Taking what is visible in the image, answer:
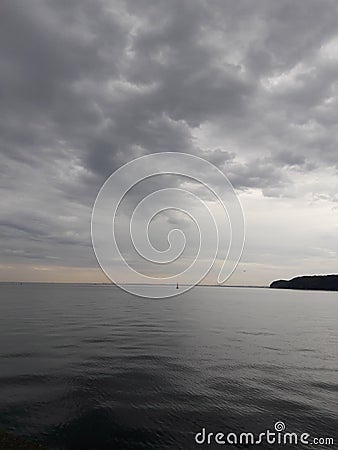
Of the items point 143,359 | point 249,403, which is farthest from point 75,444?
point 143,359

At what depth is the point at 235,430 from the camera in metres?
21.7

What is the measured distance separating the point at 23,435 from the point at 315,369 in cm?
3162

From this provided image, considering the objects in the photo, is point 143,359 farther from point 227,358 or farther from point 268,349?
point 268,349

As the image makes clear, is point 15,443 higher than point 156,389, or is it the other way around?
point 156,389

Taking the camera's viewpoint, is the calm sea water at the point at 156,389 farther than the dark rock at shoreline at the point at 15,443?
Yes

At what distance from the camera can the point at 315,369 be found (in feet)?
126

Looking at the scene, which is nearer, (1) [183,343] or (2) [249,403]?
(2) [249,403]

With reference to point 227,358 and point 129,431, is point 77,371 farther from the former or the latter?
point 227,358

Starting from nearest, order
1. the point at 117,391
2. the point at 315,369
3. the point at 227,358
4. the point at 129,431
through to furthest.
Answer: the point at 129,431 → the point at 117,391 → the point at 315,369 → the point at 227,358

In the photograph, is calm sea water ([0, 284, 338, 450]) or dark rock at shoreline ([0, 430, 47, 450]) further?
calm sea water ([0, 284, 338, 450])

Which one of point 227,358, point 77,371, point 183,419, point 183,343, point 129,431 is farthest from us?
point 183,343

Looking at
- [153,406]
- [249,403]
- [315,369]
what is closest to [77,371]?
[153,406]

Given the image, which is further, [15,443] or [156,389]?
[156,389]

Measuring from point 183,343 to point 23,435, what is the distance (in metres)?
33.6
